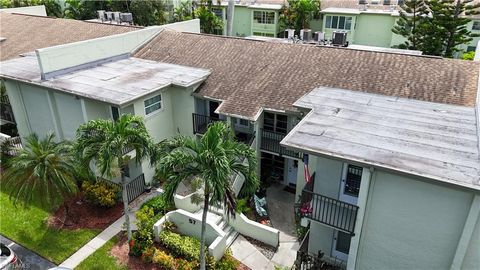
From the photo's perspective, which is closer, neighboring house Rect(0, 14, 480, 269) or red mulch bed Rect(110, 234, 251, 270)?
neighboring house Rect(0, 14, 480, 269)

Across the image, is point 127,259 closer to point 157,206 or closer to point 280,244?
point 157,206

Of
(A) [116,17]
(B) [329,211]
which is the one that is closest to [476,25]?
(B) [329,211]

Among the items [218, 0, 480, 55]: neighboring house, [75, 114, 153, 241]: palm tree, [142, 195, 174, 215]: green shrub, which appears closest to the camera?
[75, 114, 153, 241]: palm tree

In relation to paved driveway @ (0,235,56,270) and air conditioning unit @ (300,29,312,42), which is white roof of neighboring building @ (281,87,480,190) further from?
air conditioning unit @ (300,29,312,42)

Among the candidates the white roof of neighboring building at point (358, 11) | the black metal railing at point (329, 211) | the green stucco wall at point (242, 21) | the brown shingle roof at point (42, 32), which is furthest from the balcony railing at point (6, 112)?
the white roof of neighboring building at point (358, 11)

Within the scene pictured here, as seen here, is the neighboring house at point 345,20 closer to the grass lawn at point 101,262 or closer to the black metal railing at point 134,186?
the black metal railing at point 134,186

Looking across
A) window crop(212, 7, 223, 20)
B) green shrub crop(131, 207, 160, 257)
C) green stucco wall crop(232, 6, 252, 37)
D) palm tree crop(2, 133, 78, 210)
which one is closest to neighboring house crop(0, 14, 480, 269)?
palm tree crop(2, 133, 78, 210)

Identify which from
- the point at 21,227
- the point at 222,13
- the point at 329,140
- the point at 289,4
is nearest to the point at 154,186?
the point at 21,227
